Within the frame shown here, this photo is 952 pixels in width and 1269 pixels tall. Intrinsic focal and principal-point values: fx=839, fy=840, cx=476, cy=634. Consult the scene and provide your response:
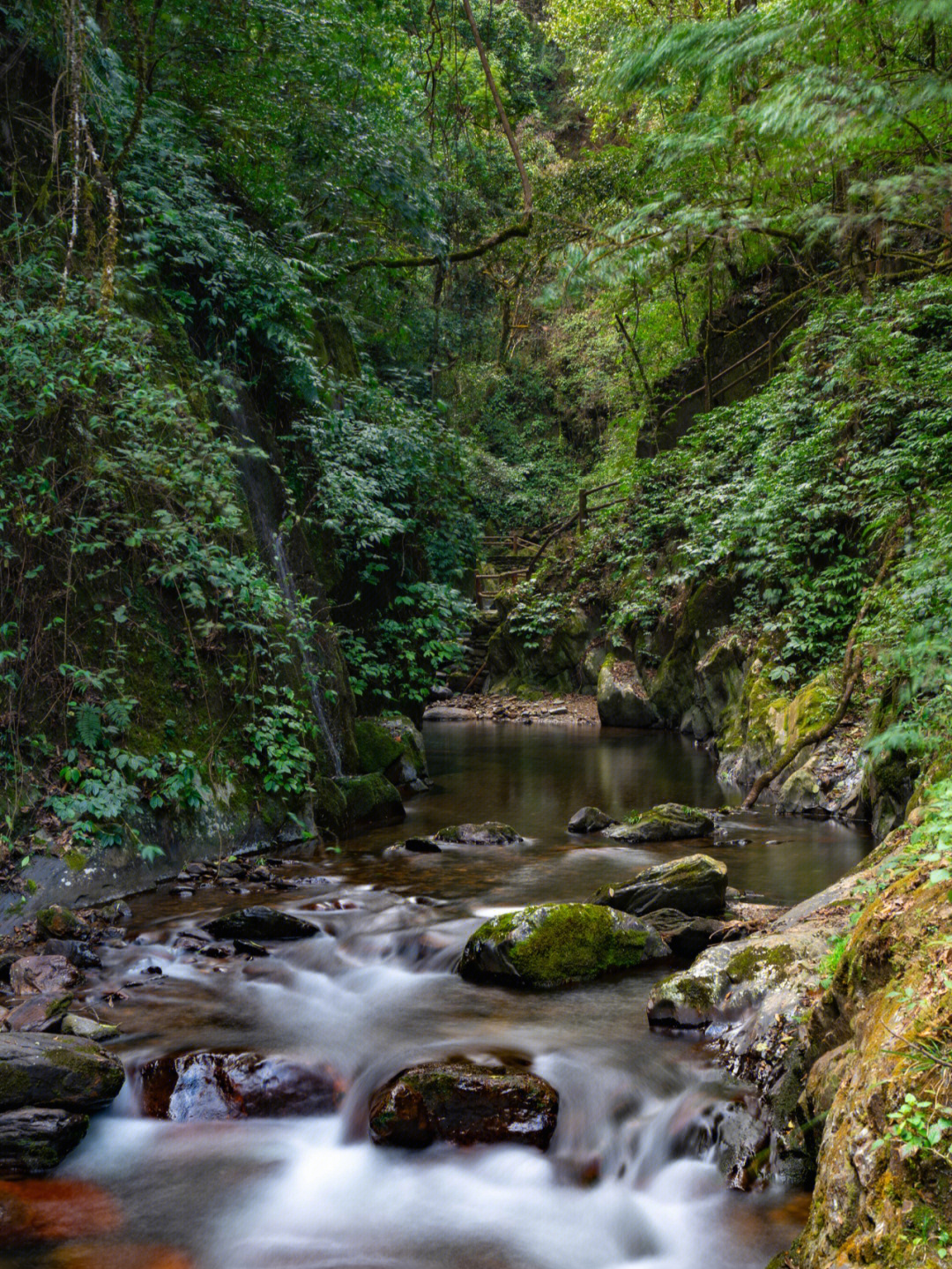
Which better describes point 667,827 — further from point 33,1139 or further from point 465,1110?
point 33,1139

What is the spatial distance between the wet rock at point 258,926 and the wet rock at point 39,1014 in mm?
1388

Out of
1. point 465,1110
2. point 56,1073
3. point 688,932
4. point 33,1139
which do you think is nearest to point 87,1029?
point 56,1073

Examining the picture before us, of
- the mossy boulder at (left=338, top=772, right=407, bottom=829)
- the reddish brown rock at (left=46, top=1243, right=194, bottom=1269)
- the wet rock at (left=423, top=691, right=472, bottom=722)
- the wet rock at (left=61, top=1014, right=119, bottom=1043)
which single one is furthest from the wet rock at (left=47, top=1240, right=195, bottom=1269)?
the wet rock at (left=423, top=691, right=472, bottom=722)

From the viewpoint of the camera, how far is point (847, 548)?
1138 centimetres

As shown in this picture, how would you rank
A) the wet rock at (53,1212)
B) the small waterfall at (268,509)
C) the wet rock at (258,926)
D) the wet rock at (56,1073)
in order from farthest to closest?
the small waterfall at (268,509) → the wet rock at (258,926) → the wet rock at (56,1073) → the wet rock at (53,1212)

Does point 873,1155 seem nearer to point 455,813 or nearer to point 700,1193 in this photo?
point 700,1193

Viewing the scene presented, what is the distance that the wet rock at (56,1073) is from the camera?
3596mm

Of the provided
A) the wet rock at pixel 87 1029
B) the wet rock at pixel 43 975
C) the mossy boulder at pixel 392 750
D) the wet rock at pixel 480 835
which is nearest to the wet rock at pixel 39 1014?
the wet rock at pixel 87 1029

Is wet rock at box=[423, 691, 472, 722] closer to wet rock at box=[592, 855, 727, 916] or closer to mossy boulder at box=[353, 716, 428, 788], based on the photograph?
mossy boulder at box=[353, 716, 428, 788]

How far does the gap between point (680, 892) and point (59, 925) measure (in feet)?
13.8

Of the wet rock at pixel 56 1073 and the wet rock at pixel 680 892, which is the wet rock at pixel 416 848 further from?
the wet rock at pixel 56 1073

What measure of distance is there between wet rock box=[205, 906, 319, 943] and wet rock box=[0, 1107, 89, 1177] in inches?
85.4

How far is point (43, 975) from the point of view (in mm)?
4906

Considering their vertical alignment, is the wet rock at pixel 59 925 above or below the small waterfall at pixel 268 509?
below
